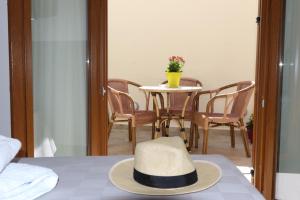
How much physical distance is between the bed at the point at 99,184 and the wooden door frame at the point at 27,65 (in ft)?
2.26

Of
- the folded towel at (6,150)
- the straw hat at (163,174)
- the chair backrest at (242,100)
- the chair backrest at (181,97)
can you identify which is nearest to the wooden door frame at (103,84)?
the folded towel at (6,150)

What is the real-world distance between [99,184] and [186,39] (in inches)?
164

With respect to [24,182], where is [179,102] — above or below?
below

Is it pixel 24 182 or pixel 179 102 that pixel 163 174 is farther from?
pixel 179 102

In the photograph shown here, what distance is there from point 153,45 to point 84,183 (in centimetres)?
416

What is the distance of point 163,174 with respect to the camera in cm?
133

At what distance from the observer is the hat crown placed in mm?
1338

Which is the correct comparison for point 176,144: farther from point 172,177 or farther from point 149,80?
point 149,80

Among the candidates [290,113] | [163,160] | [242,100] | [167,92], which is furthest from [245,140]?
[163,160]

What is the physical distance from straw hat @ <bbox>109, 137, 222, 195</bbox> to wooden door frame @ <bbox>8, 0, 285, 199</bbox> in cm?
116

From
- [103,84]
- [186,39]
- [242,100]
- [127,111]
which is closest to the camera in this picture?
[103,84]

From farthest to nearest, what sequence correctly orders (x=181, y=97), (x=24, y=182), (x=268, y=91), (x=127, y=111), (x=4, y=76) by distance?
1. (x=181, y=97)
2. (x=127, y=111)
3. (x=268, y=91)
4. (x=4, y=76)
5. (x=24, y=182)

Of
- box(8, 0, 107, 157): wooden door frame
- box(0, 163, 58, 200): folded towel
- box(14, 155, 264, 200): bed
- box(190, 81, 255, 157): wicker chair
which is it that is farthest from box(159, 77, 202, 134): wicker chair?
box(0, 163, 58, 200): folded towel

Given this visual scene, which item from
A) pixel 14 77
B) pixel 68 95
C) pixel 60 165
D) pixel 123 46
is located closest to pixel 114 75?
pixel 123 46
